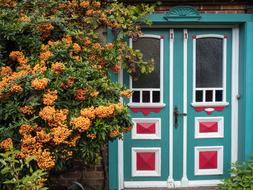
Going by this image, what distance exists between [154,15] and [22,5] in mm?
1773

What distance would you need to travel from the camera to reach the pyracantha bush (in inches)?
164

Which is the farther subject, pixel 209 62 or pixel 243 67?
pixel 209 62

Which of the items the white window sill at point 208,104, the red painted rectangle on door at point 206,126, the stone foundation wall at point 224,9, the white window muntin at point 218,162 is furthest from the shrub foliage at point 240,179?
the stone foundation wall at point 224,9

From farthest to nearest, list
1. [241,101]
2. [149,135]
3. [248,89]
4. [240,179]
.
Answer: [149,135] < [241,101] < [248,89] < [240,179]

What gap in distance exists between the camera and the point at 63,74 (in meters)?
4.52

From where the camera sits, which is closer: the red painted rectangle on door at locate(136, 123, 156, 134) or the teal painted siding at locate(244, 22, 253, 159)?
the teal painted siding at locate(244, 22, 253, 159)

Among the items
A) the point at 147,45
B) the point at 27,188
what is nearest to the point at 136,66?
the point at 147,45

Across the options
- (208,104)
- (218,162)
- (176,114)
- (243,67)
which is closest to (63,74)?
(176,114)

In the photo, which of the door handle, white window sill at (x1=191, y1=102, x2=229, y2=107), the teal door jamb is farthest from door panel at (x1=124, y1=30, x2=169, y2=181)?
white window sill at (x1=191, y1=102, x2=229, y2=107)

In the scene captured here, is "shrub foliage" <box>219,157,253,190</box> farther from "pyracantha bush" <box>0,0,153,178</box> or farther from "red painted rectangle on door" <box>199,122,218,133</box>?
"pyracantha bush" <box>0,0,153,178</box>

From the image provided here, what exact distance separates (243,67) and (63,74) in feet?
9.15

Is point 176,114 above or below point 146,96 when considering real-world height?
below

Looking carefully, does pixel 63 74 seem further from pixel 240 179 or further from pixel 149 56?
pixel 240 179

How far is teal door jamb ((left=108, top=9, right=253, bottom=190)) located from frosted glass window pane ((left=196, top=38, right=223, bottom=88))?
1.02ft
